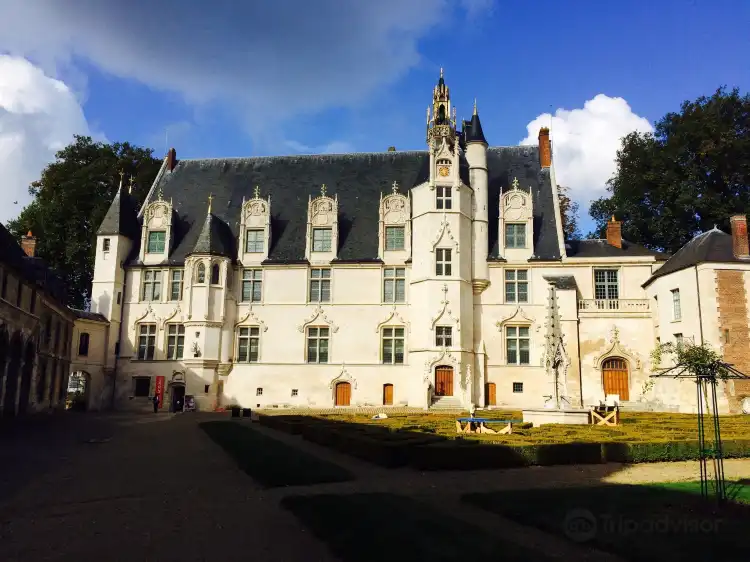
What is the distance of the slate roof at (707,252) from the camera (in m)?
34.3

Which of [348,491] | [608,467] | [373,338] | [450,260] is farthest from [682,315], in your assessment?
[348,491]

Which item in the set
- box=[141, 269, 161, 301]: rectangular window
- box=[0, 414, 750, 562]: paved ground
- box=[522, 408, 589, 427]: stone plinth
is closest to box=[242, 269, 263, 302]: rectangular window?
box=[141, 269, 161, 301]: rectangular window

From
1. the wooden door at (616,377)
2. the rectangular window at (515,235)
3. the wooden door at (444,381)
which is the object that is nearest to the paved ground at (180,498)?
the wooden door at (444,381)

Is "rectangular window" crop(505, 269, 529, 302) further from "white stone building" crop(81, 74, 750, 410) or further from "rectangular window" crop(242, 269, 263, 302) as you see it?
"rectangular window" crop(242, 269, 263, 302)

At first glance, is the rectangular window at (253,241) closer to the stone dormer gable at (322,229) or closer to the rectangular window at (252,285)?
the rectangular window at (252,285)

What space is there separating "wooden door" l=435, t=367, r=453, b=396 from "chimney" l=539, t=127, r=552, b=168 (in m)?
17.9

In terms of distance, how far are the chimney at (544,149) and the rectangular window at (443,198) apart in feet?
30.8

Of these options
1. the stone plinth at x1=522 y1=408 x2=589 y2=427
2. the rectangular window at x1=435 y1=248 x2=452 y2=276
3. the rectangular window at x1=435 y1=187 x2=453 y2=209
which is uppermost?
the rectangular window at x1=435 y1=187 x2=453 y2=209

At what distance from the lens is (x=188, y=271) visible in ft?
145

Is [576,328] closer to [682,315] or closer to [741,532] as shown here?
[682,315]

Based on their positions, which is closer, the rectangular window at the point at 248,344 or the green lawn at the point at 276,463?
the green lawn at the point at 276,463

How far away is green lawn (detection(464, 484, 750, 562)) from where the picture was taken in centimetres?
761

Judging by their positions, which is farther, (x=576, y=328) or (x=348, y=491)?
(x=576, y=328)

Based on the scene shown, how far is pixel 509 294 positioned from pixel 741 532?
1367 inches
